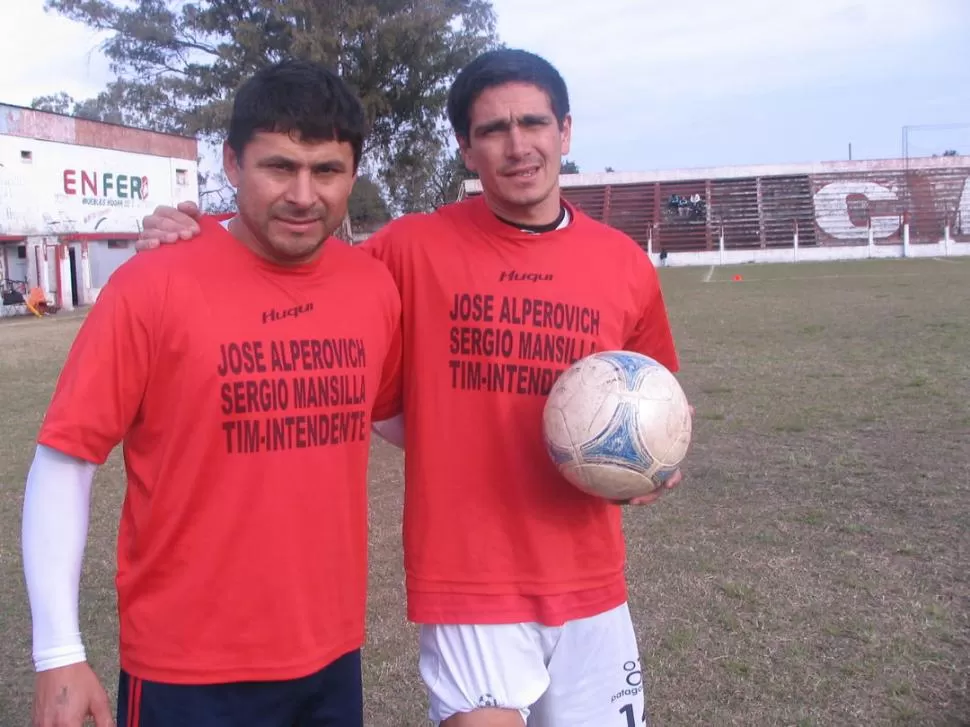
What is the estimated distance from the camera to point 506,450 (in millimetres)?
2658

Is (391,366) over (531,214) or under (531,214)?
under

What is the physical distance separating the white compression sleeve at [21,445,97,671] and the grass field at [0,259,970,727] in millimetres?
1810

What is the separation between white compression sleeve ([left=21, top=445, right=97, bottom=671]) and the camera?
6.93 feet

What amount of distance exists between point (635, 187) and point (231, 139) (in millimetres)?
49520

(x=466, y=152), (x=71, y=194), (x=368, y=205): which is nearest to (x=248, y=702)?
(x=466, y=152)

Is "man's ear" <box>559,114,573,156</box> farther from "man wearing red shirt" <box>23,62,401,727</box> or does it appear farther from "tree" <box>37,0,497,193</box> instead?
"tree" <box>37,0,497,193</box>

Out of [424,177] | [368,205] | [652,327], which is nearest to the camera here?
[652,327]

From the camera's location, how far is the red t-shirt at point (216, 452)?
7.19 ft

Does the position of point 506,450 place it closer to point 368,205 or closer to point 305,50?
point 305,50

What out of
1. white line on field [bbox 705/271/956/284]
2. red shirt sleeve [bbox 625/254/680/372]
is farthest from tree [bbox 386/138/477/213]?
red shirt sleeve [bbox 625/254/680/372]

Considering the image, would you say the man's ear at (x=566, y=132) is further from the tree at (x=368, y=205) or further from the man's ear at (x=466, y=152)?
the tree at (x=368, y=205)

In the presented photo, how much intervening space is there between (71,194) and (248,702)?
107 ft

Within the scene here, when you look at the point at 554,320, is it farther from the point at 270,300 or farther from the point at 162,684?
the point at 162,684

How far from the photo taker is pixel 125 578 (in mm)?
2299
